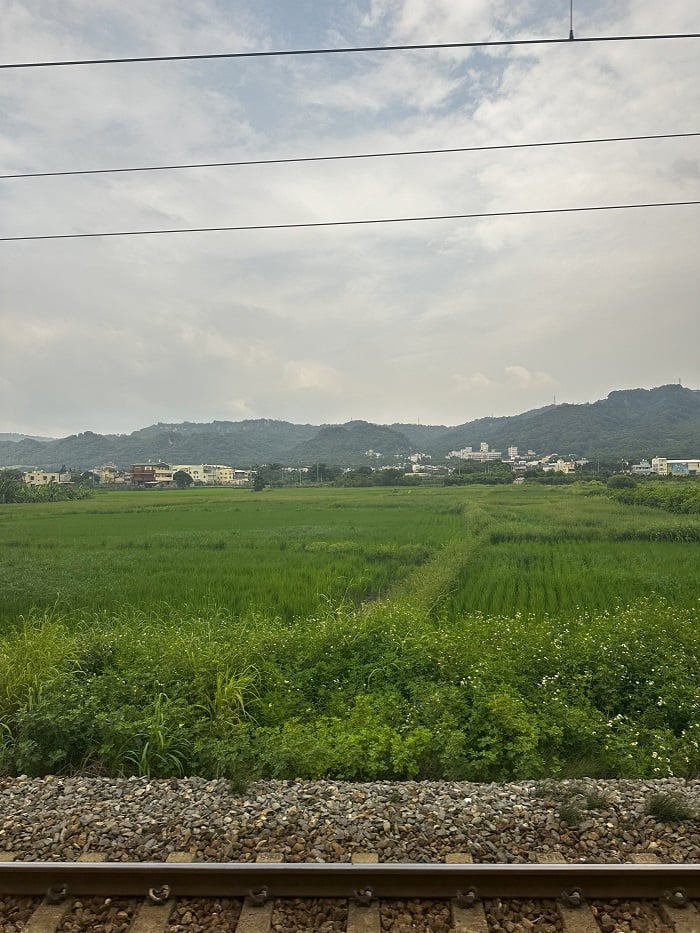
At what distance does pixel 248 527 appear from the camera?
16.0 metres

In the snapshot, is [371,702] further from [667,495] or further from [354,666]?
[667,495]

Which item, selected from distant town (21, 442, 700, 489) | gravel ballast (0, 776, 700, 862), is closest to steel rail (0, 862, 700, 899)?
gravel ballast (0, 776, 700, 862)

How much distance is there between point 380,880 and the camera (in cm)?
263

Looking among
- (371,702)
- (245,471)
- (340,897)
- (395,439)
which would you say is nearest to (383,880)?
(340,897)

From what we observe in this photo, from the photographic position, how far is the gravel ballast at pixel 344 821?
2.88 meters

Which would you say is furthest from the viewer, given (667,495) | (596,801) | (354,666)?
(667,495)

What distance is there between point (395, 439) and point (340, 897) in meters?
44.0

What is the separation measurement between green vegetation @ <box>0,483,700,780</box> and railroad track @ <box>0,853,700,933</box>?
1.09m

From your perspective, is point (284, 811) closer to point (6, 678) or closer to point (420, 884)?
point (420, 884)

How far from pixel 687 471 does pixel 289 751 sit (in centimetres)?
2041

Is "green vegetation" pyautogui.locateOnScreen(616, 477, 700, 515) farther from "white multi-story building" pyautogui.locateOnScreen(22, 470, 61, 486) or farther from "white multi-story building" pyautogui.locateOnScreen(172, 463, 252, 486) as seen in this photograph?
"white multi-story building" pyautogui.locateOnScreen(22, 470, 61, 486)

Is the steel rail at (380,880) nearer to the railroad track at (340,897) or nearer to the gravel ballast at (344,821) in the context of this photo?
the railroad track at (340,897)

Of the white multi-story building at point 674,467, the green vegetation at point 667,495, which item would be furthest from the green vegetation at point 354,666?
the white multi-story building at point 674,467

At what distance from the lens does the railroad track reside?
8.05 ft
